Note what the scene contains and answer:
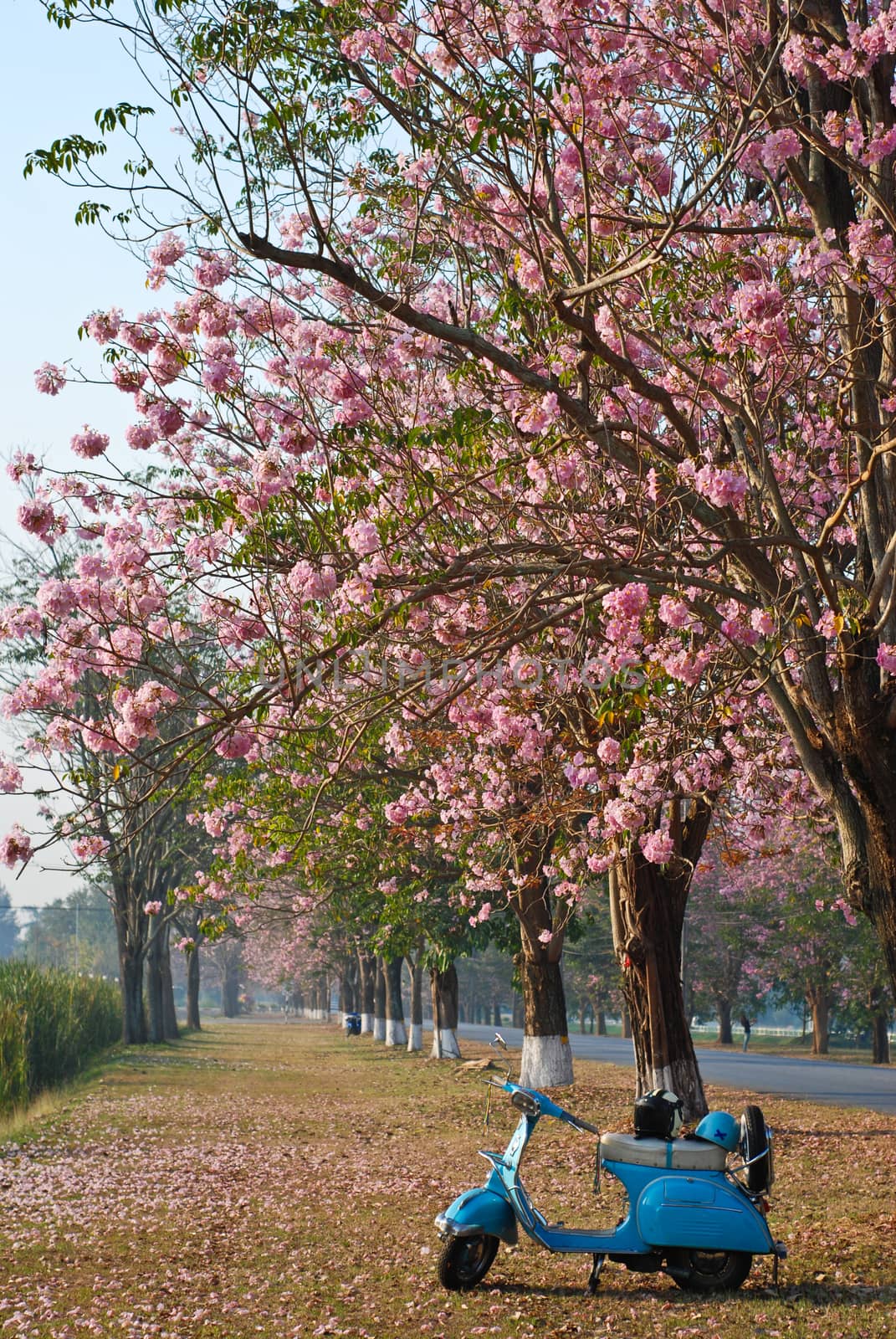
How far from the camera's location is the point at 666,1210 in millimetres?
6828

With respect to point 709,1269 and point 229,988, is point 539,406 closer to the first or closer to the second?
point 709,1269

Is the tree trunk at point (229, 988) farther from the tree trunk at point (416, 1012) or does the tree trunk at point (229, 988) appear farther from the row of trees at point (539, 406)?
the row of trees at point (539, 406)

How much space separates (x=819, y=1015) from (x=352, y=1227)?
103 feet

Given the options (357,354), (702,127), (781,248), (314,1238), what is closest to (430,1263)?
(314,1238)

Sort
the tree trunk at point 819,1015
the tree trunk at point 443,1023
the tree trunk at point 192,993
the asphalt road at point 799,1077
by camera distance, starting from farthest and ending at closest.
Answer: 1. the tree trunk at point 192,993
2. the tree trunk at point 819,1015
3. the tree trunk at point 443,1023
4. the asphalt road at point 799,1077

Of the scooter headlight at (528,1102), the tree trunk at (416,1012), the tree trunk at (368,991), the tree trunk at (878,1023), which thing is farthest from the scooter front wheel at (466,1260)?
the tree trunk at (368,991)

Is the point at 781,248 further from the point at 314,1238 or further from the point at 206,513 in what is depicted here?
the point at 314,1238

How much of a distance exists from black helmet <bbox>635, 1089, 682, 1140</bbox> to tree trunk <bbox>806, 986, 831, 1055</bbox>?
32254mm

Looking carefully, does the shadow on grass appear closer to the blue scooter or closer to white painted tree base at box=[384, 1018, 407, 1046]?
the blue scooter

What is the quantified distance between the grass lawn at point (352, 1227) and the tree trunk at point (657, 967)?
3.96ft

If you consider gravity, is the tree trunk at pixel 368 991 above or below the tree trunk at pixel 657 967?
below

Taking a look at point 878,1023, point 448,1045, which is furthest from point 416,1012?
point 878,1023

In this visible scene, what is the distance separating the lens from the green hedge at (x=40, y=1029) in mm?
18938

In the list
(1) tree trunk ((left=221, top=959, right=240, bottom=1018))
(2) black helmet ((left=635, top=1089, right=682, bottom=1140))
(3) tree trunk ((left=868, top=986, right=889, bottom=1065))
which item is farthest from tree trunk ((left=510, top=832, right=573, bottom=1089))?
(1) tree trunk ((left=221, top=959, right=240, bottom=1018))
